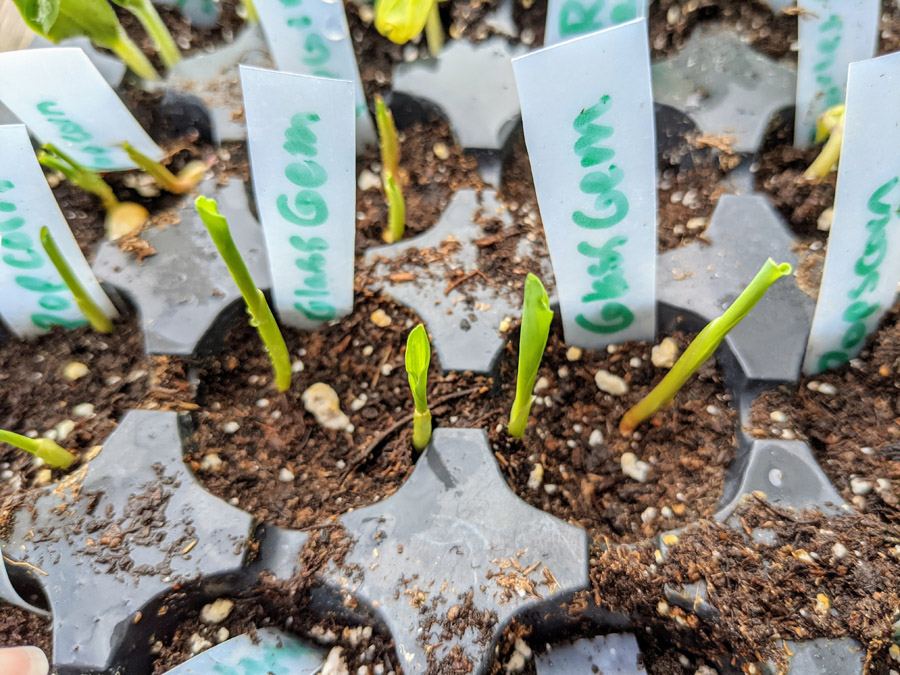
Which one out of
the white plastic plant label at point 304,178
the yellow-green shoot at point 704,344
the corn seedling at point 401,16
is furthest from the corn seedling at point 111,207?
the yellow-green shoot at point 704,344

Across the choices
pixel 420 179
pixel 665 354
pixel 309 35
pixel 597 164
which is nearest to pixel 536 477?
pixel 665 354

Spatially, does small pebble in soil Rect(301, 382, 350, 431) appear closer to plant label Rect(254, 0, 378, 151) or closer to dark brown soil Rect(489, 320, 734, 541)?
dark brown soil Rect(489, 320, 734, 541)

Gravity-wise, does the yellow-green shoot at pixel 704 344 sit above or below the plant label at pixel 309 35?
below

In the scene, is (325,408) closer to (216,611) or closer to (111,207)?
(216,611)

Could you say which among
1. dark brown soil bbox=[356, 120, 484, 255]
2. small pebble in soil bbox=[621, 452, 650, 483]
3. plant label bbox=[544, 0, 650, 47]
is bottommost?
small pebble in soil bbox=[621, 452, 650, 483]

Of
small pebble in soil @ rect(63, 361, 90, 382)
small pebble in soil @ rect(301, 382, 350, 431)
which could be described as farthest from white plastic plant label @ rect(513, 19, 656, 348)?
small pebble in soil @ rect(63, 361, 90, 382)

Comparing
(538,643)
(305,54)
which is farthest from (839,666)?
(305,54)

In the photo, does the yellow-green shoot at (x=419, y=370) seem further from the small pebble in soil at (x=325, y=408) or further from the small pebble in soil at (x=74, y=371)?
the small pebble in soil at (x=74, y=371)
